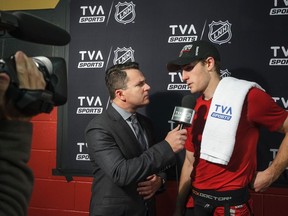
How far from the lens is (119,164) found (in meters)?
1.34

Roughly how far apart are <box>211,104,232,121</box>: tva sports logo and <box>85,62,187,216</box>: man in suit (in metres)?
0.21

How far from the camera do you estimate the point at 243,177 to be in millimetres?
1370

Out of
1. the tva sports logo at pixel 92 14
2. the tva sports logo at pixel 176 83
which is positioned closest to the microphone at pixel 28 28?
the tva sports logo at pixel 176 83

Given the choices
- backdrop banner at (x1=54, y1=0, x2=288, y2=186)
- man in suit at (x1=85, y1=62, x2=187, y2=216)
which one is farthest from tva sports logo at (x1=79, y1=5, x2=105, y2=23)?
man in suit at (x1=85, y1=62, x2=187, y2=216)

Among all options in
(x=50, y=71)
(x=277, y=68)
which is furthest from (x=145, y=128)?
(x=50, y=71)

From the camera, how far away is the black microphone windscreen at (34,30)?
→ 24.6 inches

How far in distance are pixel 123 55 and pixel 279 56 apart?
0.95 m

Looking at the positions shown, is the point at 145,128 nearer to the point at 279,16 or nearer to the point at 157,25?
the point at 157,25

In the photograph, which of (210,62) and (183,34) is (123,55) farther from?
(210,62)

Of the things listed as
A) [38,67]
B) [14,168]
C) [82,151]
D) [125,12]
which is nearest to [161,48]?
[125,12]

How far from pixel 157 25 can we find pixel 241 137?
3.07 feet

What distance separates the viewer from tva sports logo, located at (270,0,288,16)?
175cm

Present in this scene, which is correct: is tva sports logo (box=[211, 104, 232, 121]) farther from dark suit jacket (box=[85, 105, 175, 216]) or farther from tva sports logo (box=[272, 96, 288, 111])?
tva sports logo (box=[272, 96, 288, 111])

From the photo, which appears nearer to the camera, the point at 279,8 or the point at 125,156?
the point at 125,156
